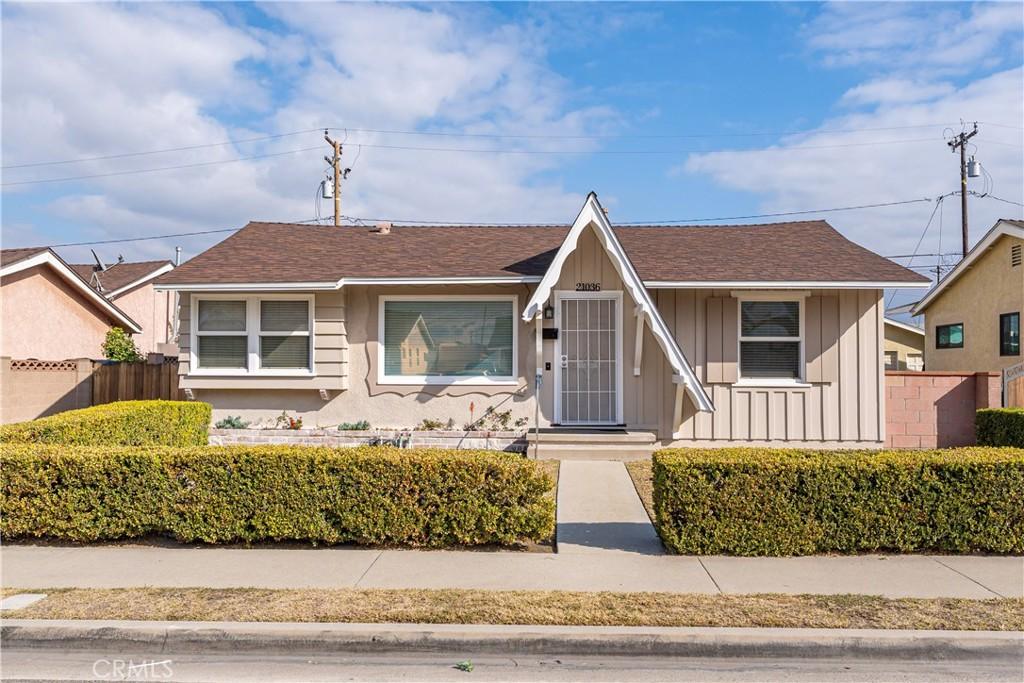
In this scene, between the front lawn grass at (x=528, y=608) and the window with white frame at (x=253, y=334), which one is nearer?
the front lawn grass at (x=528, y=608)

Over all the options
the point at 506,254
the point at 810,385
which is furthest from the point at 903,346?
the point at 506,254

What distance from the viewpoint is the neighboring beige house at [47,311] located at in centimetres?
1742

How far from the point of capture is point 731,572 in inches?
253

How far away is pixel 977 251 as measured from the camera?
1981 cm

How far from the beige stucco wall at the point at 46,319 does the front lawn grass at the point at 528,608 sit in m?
14.5

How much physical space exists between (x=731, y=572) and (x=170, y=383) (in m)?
13.5

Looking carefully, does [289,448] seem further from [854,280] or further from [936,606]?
[854,280]

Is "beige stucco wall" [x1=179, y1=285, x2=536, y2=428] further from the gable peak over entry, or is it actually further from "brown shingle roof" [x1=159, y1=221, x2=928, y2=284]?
the gable peak over entry

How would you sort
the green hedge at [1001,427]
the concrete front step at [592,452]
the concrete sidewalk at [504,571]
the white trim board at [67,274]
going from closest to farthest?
the concrete sidewalk at [504,571]
the green hedge at [1001,427]
the concrete front step at [592,452]
the white trim board at [67,274]

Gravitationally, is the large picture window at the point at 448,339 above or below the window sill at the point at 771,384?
above

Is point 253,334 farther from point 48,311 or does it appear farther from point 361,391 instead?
point 48,311

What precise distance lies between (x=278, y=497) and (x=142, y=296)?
2638 centimetres

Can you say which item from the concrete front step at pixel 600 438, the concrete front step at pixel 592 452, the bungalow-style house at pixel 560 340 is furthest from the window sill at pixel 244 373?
the concrete front step at pixel 592 452

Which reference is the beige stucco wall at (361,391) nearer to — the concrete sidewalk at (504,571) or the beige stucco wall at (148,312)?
the concrete sidewalk at (504,571)
